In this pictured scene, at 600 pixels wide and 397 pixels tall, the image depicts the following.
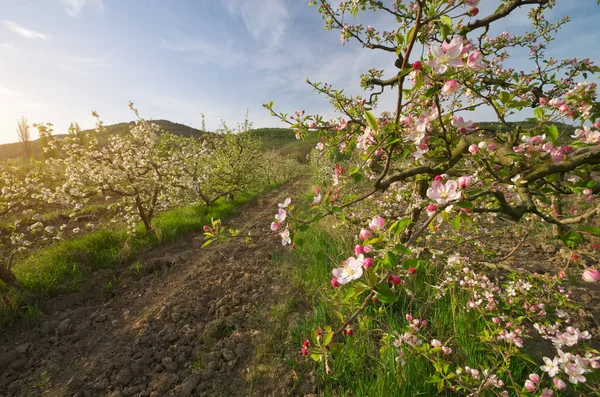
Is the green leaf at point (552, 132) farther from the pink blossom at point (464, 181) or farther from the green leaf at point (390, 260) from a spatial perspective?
the green leaf at point (390, 260)

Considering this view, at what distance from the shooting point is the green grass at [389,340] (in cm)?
192

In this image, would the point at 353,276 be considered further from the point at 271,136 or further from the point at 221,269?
the point at 271,136

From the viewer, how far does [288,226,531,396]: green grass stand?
192 cm

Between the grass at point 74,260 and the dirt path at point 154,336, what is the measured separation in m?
0.27

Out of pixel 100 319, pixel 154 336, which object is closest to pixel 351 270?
pixel 154 336

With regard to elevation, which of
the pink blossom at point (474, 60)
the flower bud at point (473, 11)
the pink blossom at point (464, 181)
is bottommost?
the pink blossom at point (464, 181)

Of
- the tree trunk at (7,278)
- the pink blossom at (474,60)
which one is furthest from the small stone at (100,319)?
the pink blossom at (474,60)

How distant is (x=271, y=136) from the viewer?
229 feet

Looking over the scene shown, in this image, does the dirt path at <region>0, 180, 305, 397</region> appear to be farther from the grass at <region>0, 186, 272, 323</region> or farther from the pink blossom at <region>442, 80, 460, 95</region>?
the pink blossom at <region>442, 80, 460, 95</region>

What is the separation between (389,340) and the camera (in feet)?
6.87

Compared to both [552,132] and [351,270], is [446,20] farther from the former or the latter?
[351,270]

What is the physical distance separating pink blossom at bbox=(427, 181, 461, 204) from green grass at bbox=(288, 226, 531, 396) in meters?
0.66

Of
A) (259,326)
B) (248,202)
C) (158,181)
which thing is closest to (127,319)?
(259,326)

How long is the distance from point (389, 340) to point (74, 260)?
5.30 metres
